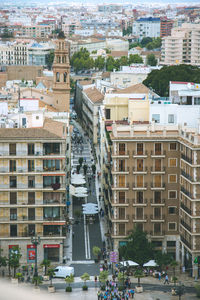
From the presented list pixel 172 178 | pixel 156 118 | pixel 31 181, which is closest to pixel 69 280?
pixel 31 181

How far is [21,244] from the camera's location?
5866 cm

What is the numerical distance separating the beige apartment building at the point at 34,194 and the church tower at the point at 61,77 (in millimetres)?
46731

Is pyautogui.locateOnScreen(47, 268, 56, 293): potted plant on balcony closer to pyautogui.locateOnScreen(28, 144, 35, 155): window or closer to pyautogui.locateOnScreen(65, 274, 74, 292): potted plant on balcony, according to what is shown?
pyautogui.locateOnScreen(65, 274, 74, 292): potted plant on balcony

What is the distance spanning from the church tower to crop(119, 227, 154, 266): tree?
49.2m

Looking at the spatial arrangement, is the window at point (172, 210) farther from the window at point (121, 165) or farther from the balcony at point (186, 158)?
the window at point (121, 165)

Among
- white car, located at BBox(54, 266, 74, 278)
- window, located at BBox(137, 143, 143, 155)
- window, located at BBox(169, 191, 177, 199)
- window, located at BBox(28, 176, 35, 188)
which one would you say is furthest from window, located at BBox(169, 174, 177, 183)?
window, located at BBox(28, 176, 35, 188)

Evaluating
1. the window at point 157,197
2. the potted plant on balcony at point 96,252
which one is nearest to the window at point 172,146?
the window at point 157,197

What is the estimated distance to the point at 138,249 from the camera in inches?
2226

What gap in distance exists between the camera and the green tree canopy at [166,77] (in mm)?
126312

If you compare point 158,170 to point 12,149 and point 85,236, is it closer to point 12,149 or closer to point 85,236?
point 85,236

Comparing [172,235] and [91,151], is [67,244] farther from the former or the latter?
[91,151]

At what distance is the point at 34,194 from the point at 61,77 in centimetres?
4925

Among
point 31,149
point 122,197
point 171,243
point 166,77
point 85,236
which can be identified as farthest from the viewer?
point 166,77

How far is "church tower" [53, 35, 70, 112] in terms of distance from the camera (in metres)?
105
